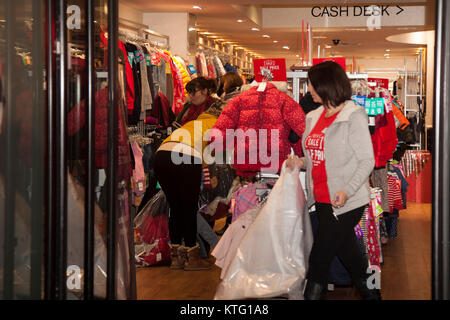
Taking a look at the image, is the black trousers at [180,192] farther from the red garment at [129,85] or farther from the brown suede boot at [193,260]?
the red garment at [129,85]

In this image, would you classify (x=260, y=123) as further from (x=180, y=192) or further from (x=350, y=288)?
(x=350, y=288)

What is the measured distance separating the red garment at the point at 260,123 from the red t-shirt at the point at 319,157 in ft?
2.28

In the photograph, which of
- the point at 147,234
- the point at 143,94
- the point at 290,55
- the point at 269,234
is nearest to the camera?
the point at 269,234

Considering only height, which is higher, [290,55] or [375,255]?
[290,55]

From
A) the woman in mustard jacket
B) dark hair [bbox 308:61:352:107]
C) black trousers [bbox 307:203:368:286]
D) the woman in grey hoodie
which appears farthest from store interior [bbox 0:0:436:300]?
dark hair [bbox 308:61:352:107]

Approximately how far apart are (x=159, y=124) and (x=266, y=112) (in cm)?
229

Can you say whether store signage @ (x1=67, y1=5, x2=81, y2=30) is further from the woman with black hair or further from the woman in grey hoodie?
the woman with black hair

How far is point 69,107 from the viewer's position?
8.64 ft

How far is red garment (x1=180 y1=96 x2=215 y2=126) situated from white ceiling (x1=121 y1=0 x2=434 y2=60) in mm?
2773

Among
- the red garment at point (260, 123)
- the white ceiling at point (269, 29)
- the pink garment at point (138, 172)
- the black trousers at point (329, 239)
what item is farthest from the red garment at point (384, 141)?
the white ceiling at point (269, 29)

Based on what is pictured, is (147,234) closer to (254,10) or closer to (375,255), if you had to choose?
(375,255)

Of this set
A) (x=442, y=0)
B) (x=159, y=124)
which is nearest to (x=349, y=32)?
(x=159, y=124)

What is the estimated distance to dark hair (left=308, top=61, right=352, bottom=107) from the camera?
325 centimetres

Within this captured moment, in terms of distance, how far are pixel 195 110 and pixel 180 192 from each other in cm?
69
